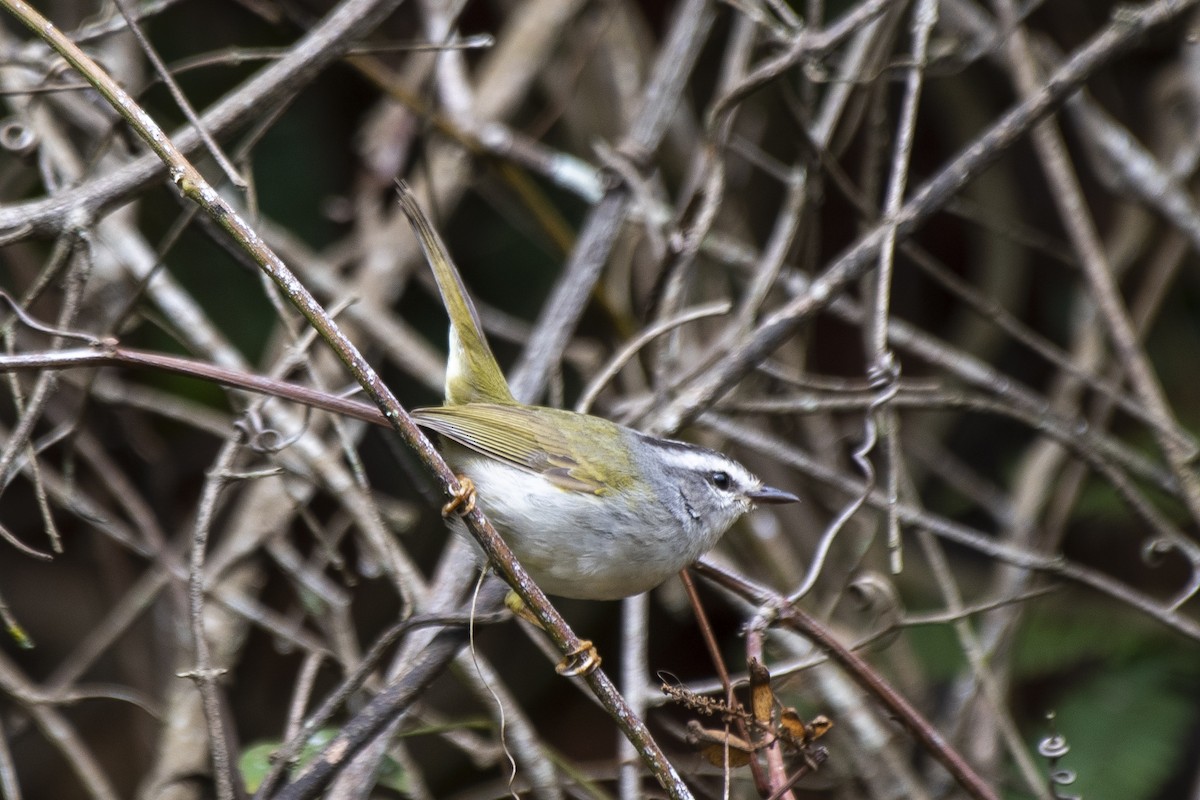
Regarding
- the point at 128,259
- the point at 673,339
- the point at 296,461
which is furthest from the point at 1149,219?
the point at 128,259

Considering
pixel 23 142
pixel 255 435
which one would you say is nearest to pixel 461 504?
pixel 255 435

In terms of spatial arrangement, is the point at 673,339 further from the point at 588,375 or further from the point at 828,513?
the point at 828,513

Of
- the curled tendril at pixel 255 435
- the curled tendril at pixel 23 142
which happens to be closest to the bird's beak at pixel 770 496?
the curled tendril at pixel 255 435

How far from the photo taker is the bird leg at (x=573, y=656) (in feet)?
5.91

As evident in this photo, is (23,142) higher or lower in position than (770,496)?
higher

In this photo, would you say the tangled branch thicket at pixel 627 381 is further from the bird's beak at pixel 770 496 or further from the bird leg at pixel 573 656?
the bird's beak at pixel 770 496

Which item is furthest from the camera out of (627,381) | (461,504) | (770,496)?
(627,381)

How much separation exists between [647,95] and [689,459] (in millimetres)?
1262

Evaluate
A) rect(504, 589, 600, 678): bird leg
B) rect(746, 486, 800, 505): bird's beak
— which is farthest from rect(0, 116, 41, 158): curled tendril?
rect(746, 486, 800, 505): bird's beak

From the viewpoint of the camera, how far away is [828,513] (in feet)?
14.0

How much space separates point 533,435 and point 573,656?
0.89 meters

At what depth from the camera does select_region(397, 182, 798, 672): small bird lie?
7.99ft

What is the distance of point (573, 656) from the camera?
184cm

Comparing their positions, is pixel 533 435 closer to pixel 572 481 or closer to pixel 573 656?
pixel 572 481
